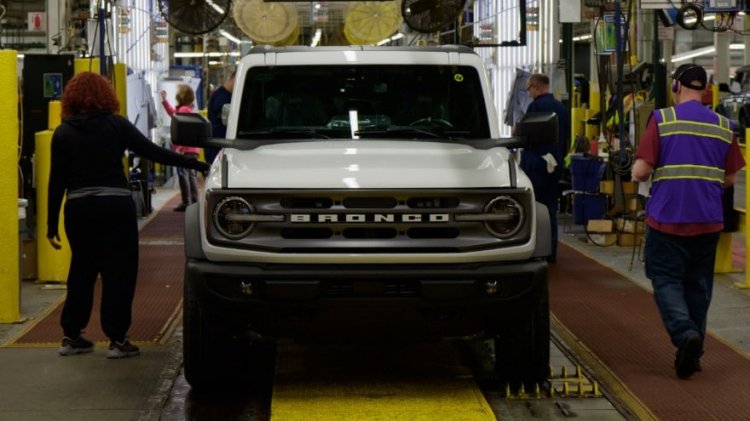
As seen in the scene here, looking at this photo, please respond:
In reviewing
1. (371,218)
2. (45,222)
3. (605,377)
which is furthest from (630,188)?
(371,218)

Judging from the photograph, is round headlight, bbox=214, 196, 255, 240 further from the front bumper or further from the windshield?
the windshield

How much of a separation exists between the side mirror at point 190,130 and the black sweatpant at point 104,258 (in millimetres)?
777

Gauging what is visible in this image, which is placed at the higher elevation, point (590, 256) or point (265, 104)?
point (265, 104)

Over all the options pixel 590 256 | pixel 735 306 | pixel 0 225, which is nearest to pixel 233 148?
pixel 0 225

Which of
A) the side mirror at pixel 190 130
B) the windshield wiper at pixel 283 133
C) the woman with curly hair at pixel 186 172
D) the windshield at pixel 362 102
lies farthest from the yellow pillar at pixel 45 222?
the woman with curly hair at pixel 186 172

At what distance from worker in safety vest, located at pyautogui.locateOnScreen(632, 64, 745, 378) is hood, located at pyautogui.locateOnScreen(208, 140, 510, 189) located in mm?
982

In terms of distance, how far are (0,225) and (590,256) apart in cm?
682

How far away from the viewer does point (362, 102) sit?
7.91 m

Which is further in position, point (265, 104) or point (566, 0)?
point (566, 0)

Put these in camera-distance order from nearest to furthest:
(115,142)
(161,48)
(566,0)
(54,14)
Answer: (115,142) → (566,0) → (54,14) → (161,48)

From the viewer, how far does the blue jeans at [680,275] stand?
7.47 m

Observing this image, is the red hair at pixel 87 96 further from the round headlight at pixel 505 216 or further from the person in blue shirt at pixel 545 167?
the person in blue shirt at pixel 545 167

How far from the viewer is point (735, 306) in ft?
34.1

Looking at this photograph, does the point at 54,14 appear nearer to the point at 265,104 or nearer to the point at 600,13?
the point at 600,13
